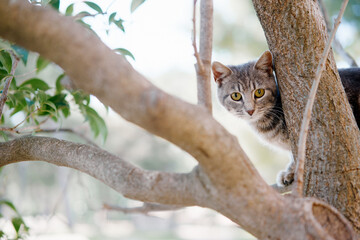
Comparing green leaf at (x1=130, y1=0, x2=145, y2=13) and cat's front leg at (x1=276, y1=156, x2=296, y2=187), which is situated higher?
green leaf at (x1=130, y1=0, x2=145, y2=13)

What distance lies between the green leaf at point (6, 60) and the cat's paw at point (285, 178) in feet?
4.69

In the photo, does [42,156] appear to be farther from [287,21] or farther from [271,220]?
[287,21]

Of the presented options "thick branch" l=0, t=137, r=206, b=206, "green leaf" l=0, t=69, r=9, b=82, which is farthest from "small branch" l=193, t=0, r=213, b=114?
"green leaf" l=0, t=69, r=9, b=82

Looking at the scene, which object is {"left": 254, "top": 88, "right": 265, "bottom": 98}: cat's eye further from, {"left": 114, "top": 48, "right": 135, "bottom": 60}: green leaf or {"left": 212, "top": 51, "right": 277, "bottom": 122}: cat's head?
{"left": 114, "top": 48, "right": 135, "bottom": 60}: green leaf

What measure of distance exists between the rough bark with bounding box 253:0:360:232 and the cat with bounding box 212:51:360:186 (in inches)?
21.3

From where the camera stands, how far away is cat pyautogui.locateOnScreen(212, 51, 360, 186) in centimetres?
179

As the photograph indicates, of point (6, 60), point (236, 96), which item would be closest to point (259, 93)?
point (236, 96)

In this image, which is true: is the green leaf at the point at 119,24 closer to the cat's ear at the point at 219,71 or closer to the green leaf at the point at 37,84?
the green leaf at the point at 37,84

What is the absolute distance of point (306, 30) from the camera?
1.16 m

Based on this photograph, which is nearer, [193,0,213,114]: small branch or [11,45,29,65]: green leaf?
[193,0,213,114]: small branch

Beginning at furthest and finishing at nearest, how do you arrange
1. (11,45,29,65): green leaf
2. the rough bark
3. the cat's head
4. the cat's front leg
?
the cat's head, the cat's front leg, (11,45,29,65): green leaf, the rough bark

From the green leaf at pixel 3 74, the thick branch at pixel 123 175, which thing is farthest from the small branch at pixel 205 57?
the green leaf at pixel 3 74

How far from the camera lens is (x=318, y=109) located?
1.16m

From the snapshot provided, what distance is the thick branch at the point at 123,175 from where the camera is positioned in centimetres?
82
